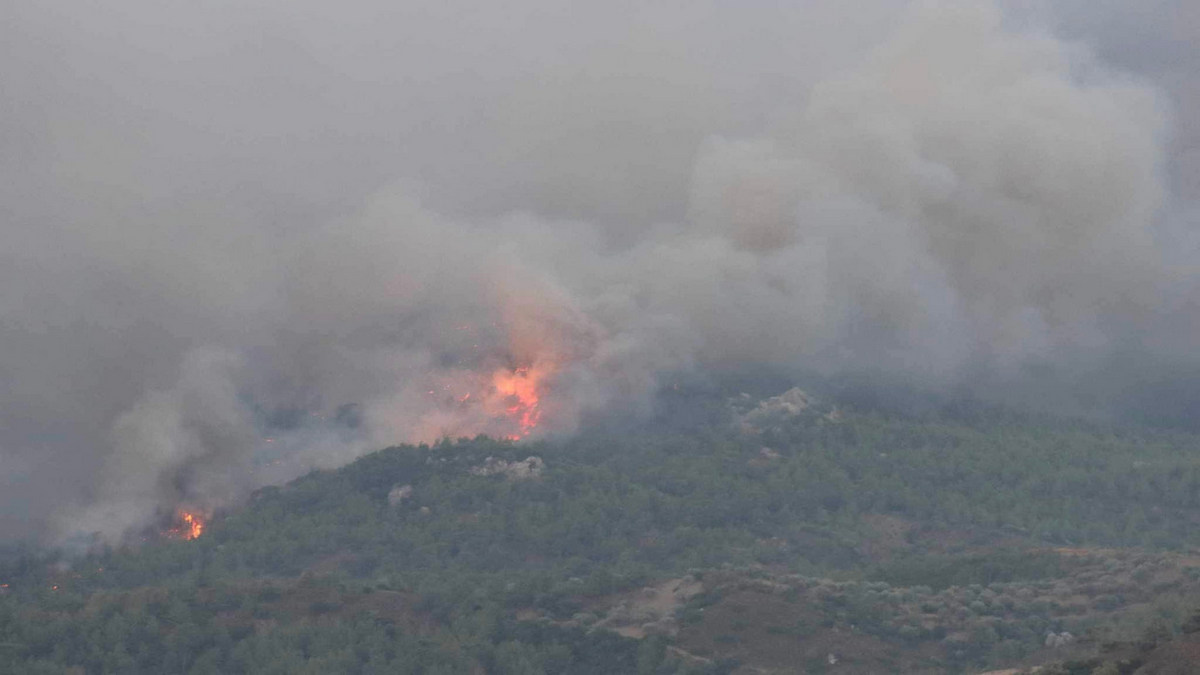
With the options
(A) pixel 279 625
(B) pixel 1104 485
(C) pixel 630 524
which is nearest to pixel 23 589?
(A) pixel 279 625

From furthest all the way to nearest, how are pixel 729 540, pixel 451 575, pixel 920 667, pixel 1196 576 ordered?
1. pixel 729 540
2. pixel 451 575
3. pixel 1196 576
4. pixel 920 667

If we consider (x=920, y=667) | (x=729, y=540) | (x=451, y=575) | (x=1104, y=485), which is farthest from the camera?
(x=1104, y=485)

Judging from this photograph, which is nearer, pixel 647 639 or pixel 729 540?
pixel 647 639

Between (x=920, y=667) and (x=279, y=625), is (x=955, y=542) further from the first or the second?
(x=279, y=625)

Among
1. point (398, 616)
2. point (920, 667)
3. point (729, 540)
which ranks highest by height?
point (729, 540)

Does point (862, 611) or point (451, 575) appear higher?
point (451, 575)

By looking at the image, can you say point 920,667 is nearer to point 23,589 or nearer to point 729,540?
point 729,540

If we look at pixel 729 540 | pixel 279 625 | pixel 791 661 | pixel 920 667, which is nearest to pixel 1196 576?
pixel 920 667
